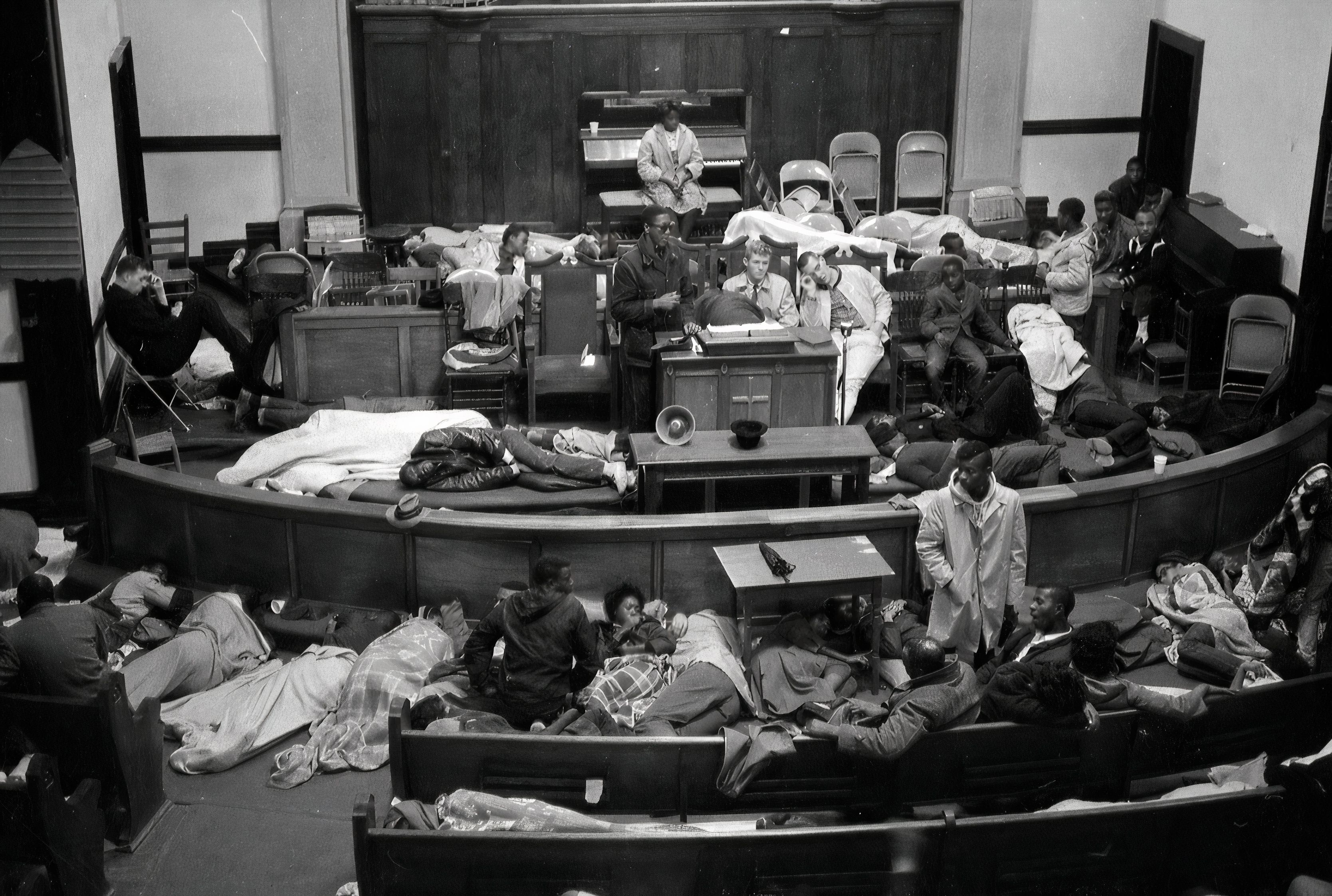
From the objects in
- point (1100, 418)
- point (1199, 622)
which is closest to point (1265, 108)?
point (1100, 418)

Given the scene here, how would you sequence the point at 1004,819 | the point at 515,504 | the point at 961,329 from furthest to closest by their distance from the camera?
the point at 961,329, the point at 515,504, the point at 1004,819

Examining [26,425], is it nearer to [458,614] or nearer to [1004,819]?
[458,614]

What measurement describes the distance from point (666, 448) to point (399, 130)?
7968mm

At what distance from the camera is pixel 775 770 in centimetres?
604

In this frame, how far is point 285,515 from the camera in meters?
8.16

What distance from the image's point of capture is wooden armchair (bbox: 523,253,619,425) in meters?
10.7

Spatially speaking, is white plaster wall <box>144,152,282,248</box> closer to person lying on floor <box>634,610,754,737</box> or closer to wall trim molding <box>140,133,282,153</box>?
wall trim molding <box>140,133,282,153</box>

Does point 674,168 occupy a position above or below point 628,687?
above

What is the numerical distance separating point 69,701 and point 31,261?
4.16m

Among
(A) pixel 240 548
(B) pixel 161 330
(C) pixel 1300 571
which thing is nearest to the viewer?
(C) pixel 1300 571

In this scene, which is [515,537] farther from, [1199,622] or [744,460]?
[1199,622]

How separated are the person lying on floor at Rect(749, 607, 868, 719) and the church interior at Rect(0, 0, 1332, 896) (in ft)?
0.09

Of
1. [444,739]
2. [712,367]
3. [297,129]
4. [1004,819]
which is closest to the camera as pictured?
[1004,819]

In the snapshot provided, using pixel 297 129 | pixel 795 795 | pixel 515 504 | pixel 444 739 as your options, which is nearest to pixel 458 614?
pixel 515 504
